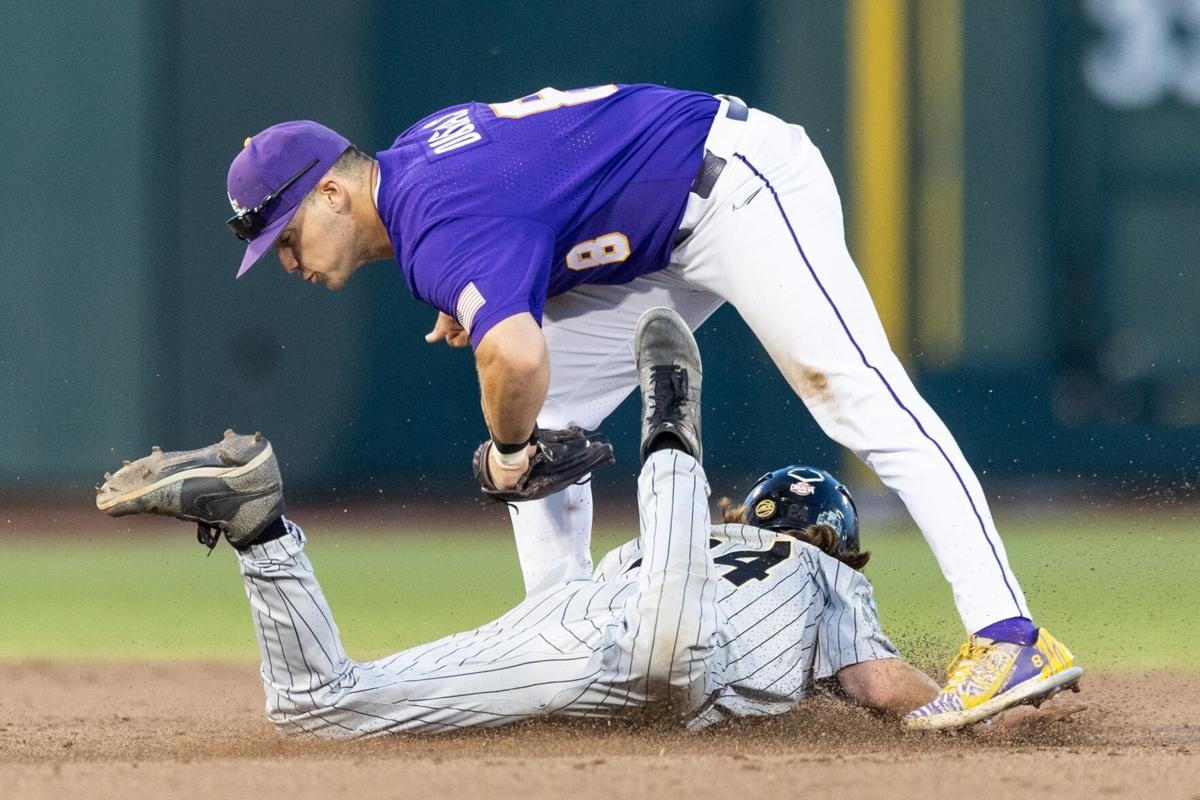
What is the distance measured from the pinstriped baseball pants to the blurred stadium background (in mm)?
3764

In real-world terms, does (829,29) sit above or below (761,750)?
above

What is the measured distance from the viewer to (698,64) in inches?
271

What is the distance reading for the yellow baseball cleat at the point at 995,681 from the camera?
2801 millimetres

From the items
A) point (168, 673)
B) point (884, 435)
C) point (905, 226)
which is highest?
point (884, 435)

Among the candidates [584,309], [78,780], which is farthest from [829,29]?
[78,780]

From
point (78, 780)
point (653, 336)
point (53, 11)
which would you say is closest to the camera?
point (78, 780)

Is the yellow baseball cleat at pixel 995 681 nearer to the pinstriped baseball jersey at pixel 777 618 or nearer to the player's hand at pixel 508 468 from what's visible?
the pinstriped baseball jersey at pixel 777 618

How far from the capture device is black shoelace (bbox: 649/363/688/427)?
2.99 metres

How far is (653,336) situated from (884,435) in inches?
18.9

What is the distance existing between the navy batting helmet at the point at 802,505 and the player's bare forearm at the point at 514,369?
0.63 meters

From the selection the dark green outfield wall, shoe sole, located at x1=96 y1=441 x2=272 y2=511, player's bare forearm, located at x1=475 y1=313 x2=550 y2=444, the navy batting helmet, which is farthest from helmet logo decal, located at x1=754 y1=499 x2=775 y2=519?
the dark green outfield wall

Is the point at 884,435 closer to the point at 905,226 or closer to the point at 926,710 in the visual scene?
the point at 926,710

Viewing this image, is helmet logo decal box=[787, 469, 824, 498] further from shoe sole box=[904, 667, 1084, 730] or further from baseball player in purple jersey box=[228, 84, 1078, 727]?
shoe sole box=[904, 667, 1084, 730]

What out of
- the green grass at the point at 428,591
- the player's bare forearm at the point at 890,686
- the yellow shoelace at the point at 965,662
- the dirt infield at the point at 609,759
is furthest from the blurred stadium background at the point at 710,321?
the yellow shoelace at the point at 965,662
